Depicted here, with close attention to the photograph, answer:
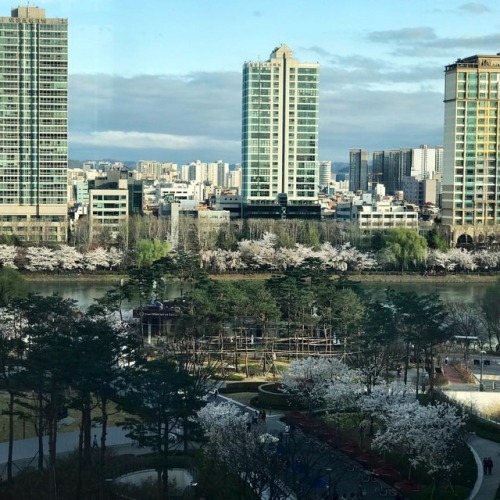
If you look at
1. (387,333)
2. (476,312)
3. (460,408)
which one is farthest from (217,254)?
(460,408)

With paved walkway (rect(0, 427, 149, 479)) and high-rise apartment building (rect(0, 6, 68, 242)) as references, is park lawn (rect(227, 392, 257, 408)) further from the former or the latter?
high-rise apartment building (rect(0, 6, 68, 242))

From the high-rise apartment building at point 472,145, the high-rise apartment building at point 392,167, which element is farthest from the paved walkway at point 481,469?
the high-rise apartment building at point 392,167

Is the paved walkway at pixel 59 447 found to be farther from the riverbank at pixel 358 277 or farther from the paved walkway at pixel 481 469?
the riverbank at pixel 358 277

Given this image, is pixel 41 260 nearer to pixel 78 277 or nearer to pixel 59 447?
pixel 78 277

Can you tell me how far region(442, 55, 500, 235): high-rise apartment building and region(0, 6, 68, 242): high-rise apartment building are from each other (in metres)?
10.7

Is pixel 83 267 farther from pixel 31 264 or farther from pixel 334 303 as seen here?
pixel 334 303

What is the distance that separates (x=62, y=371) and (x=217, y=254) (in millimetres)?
16898

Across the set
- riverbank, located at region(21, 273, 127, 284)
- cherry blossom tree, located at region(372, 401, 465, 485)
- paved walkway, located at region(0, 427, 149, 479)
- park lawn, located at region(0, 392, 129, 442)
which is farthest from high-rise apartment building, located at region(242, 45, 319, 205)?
cherry blossom tree, located at region(372, 401, 465, 485)

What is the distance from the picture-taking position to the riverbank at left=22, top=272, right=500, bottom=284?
909 inches

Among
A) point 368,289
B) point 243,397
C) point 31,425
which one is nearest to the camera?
point 31,425

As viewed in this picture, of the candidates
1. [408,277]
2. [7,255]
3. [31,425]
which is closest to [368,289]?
[408,277]

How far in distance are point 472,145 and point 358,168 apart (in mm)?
32477

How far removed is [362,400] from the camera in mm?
8945

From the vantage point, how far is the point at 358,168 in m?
61.8
